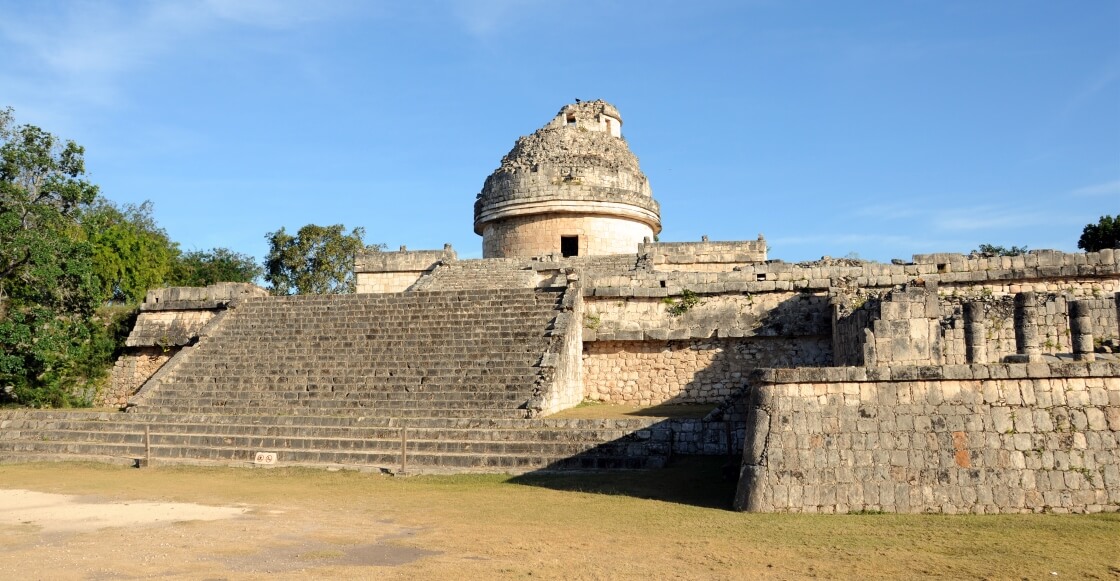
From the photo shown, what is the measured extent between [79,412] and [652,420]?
10.0 metres

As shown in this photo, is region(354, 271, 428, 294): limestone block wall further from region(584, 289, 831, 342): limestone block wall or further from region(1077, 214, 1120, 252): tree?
region(1077, 214, 1120, 252): tree

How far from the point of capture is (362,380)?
14438mm

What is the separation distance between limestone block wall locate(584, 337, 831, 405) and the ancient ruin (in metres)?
0.04

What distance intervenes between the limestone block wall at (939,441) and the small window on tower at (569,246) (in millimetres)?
14406

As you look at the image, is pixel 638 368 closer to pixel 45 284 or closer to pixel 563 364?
pixel 563 364

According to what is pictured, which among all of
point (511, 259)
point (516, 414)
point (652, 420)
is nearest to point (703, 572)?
point (652, 420)

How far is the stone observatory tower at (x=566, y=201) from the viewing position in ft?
72.1

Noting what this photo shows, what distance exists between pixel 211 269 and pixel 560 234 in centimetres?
2040

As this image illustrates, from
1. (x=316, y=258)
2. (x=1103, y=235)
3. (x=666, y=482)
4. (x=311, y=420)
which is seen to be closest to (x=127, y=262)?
(x=316, y=258)

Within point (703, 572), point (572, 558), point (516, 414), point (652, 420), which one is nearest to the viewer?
point (703, 572)

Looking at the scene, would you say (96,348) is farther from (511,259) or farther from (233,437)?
(511,259)

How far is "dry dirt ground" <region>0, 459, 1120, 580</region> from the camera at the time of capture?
19.0ft

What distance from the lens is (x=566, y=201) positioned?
21.8m

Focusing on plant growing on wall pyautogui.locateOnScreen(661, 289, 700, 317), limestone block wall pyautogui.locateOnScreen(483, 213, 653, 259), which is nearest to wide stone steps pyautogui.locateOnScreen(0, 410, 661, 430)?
plant growing on wall pyautogui.locateOnScreen(661, 289, 700, 317)
